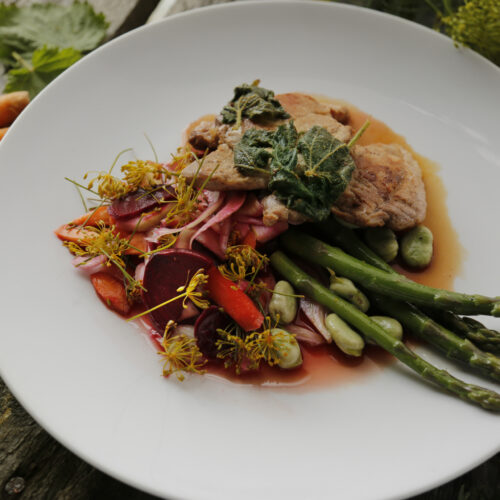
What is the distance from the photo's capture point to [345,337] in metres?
4.66

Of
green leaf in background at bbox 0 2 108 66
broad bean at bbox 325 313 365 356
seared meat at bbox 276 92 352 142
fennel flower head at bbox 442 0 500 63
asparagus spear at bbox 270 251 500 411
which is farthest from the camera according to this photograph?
green leaf in background at bbox 0 2 108 66

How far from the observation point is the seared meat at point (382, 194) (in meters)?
5.11

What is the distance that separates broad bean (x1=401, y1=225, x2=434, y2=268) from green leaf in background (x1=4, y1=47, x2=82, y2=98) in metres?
4.50

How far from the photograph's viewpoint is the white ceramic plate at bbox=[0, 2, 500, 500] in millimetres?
4129

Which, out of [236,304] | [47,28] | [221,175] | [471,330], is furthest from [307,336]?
[47,28]

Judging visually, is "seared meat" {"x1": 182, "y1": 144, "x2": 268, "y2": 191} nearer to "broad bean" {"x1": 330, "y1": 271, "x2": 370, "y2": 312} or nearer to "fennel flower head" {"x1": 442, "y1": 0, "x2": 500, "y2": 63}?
"broad bean" {"x1": 330, "y1": 271, "x2": 370, "y2": 312}

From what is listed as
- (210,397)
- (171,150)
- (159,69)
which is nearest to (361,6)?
(159,69)

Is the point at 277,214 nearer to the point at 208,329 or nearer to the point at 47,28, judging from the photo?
the point at 208,329

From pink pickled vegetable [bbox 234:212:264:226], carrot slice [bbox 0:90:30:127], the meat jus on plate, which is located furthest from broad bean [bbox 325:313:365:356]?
carrot slice [bbox 0:90:30:127]

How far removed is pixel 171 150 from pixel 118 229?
126 cm

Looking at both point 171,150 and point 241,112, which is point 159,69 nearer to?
point 171,150

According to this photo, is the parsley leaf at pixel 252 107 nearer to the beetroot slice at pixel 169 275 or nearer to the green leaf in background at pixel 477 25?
the beetroot slice at pixel 169 275

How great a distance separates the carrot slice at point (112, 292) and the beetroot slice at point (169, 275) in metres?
0.28

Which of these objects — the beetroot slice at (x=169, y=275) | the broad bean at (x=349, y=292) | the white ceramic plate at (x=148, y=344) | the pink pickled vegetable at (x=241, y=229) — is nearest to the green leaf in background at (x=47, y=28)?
the white ceramic plate at (x=148, y=344)
